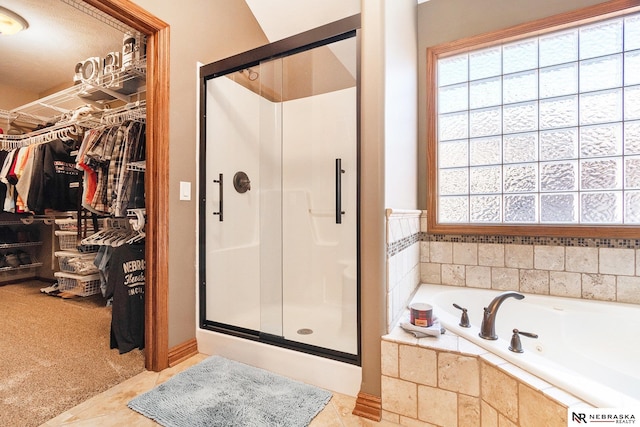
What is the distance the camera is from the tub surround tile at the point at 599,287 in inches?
68.7

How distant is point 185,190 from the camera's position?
188 centimetres

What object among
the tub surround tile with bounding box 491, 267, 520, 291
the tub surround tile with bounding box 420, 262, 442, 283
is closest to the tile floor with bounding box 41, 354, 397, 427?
the tub surround tile with bounding box 420, 262, 442, 283

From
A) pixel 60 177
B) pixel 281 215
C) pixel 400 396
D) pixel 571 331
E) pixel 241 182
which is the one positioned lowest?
pixel 400 396

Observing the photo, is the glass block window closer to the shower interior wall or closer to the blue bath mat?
the shower interior wall

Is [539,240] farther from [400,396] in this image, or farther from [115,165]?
[115,165]

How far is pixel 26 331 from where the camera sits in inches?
89.0

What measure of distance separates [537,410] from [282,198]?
5.86 feet

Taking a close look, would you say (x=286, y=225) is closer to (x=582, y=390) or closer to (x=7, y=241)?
(x=582, y=390)

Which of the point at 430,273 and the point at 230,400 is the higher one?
the point at 430,273

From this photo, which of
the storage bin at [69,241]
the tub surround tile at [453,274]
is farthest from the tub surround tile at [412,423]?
the storage bin at [69,241]

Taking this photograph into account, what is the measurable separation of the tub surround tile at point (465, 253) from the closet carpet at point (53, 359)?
2.22m

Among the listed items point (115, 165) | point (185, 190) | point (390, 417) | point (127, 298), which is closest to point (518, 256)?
point (390, 417)

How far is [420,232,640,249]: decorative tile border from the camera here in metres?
1.73

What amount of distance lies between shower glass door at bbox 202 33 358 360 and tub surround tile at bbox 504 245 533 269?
1.10m
